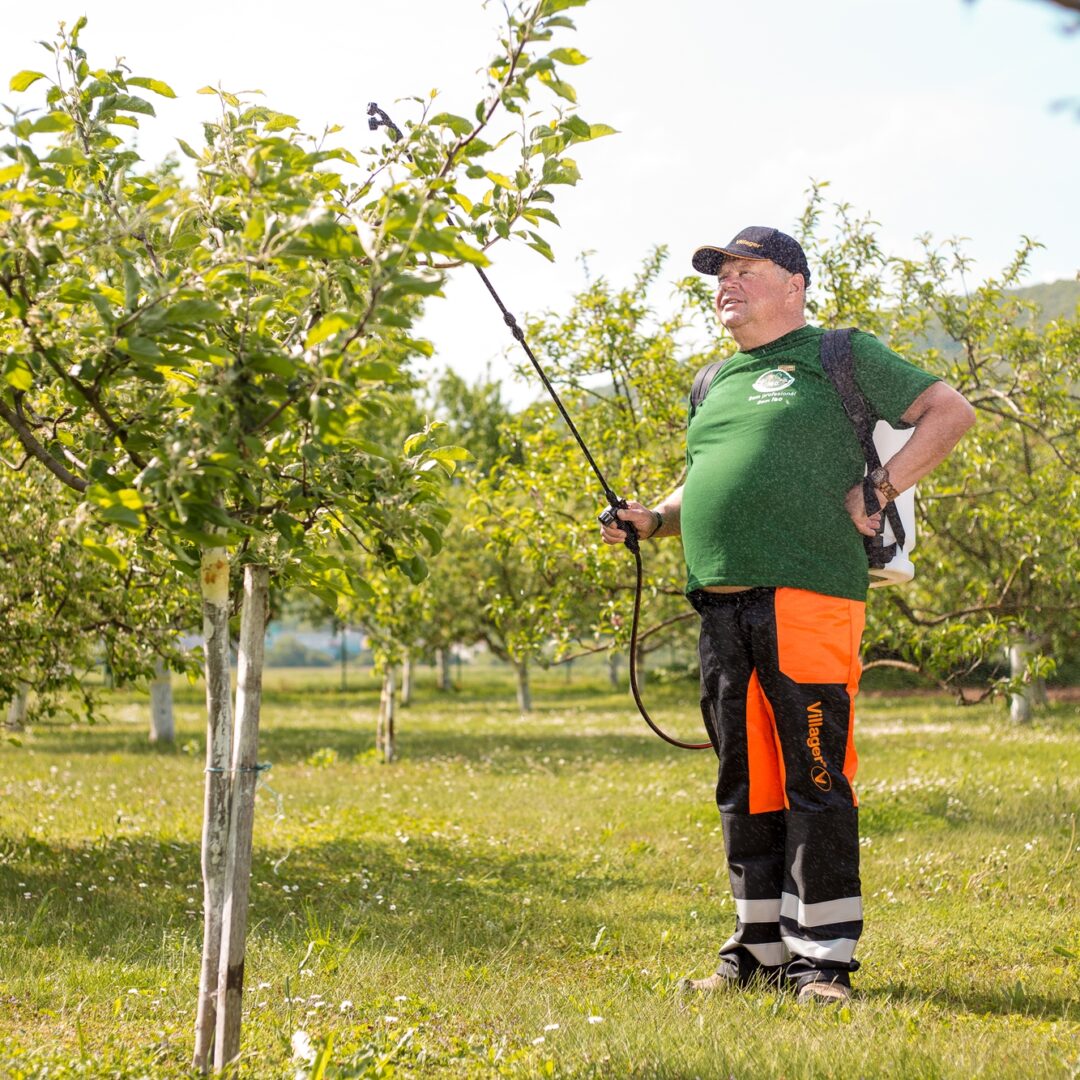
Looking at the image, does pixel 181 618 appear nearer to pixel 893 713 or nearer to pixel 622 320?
pixel 622 320

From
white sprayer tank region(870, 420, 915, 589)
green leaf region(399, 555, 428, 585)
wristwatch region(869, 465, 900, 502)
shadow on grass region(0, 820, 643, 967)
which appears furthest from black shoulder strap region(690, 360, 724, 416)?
shadow on grass region(0, 820, 643, 967)

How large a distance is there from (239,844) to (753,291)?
112 inches

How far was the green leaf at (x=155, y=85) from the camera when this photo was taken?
327 centimetres

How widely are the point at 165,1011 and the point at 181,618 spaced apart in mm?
4237

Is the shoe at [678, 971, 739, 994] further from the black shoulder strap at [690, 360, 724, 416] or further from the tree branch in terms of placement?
the tree branch

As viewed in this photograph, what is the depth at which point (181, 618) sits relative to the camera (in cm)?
802

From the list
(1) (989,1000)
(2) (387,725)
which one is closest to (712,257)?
(1) (989,1000)

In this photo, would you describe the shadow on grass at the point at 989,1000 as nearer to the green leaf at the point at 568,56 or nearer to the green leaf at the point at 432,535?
the green leaf at the point at 432,535

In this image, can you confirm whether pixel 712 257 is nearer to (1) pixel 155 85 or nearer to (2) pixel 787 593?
(2) pixel 787 593

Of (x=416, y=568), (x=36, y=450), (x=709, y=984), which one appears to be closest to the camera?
(x=36, y=450)

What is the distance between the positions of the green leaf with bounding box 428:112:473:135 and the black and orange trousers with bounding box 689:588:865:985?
2099mm

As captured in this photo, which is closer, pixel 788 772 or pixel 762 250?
pixel 788 772

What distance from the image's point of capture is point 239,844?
3270 mm

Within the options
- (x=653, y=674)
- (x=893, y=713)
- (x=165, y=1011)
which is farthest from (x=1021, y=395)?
(x=653, y=674)
